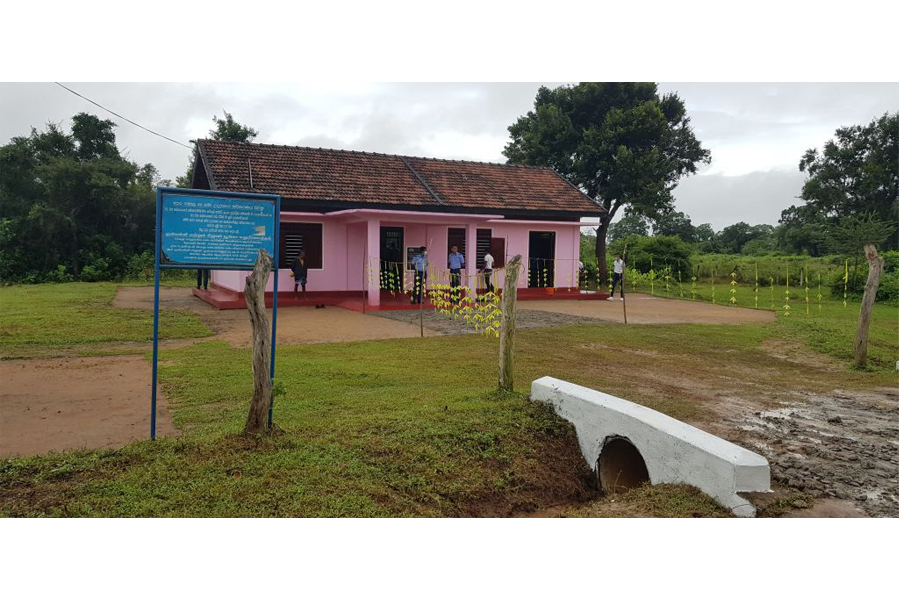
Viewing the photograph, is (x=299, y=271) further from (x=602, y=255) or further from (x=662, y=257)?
(x=662, y=257)

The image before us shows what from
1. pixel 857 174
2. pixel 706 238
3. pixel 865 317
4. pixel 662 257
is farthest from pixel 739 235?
pixel 865 317

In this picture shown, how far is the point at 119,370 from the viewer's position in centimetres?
849

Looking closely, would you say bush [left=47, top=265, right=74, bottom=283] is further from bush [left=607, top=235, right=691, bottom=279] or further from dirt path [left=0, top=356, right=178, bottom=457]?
bush [left=607, top=235, right=691, bottom=279]

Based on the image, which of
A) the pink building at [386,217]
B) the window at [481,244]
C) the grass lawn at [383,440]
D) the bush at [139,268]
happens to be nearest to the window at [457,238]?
the pink building at [386,217]

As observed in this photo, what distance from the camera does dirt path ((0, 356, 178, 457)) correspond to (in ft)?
18.1

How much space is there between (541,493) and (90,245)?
2744 centimetres

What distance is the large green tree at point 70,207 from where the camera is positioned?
2608cm

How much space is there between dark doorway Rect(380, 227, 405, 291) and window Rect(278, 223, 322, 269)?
73.4 inches

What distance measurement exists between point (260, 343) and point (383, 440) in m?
1.18

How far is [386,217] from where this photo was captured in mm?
16562

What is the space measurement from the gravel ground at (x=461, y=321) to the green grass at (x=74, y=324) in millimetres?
4052

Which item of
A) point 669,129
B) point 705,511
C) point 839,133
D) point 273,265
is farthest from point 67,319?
point 839,133

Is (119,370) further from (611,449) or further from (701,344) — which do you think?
(701,344)

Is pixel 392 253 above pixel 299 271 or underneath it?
above
